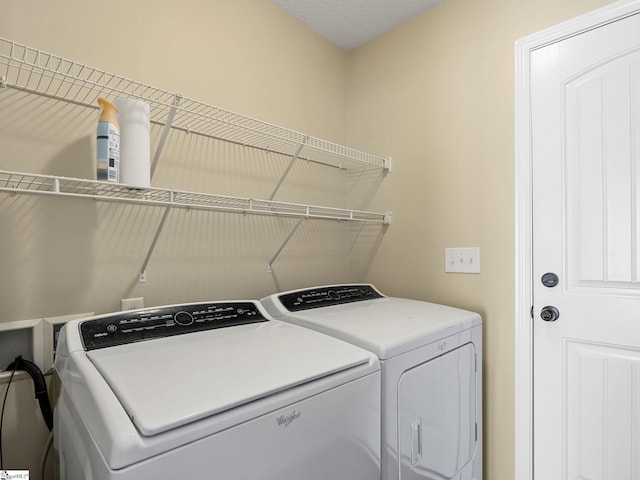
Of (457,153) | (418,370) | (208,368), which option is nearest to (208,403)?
(208,368)

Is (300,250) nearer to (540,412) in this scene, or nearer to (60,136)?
(60,136)

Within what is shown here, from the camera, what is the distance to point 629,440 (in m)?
1.42

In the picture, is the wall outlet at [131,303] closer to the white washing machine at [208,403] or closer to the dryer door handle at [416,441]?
the white washing machine at [208,403]

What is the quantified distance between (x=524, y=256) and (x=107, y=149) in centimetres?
176

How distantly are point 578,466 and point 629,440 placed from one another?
239 millimetres

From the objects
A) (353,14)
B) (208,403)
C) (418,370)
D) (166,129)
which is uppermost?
(353,14)

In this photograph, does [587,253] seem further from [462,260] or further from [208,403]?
[208,403]

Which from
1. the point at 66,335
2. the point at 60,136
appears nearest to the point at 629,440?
the point at 66,335

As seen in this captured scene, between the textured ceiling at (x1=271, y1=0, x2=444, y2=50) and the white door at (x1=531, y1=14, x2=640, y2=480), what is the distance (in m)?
0.83

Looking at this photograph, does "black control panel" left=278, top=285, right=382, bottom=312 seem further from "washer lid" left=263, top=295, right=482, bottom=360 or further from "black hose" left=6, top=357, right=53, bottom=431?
"black hose" left=6, top=357, right=53, bottom=431

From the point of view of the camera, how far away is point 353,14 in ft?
6.90

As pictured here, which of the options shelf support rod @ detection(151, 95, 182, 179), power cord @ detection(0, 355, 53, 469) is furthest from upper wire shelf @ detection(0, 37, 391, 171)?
power cord @ detection(0, 355, 53, 469)

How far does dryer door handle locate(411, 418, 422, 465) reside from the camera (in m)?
1.25

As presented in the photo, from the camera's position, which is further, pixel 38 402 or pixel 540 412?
pixel 540 412
